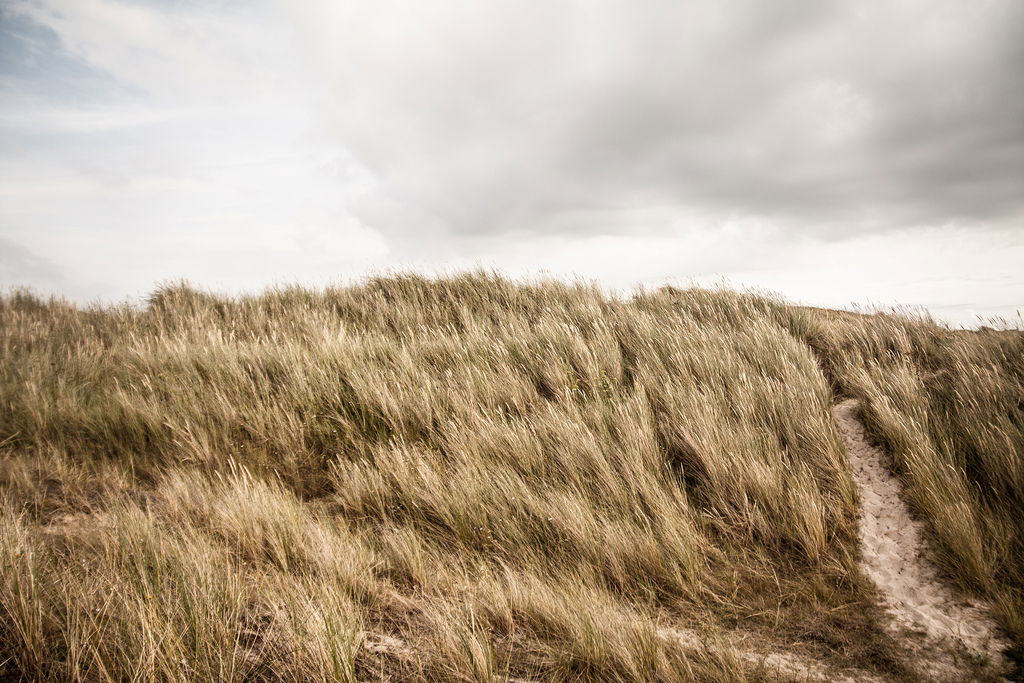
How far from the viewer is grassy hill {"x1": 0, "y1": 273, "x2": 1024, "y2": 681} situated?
7.14ft

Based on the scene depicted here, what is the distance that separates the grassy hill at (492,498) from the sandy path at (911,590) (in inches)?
4.6

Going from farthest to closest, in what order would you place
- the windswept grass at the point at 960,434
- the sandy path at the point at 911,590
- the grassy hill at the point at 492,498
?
the windswept grass at the point at 960,434, the sandy path at the point at 911,590, the grassy hill at the point at 492,498

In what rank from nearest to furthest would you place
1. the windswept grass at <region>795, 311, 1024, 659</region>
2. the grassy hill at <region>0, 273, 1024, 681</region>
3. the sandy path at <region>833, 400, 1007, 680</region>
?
the grassy hill at <region>0, 273, 1024, 681</region>
the sandy path at <region>833, 400, 1007, 680</region>
the windswept grass at <region>795, 311, 1024, 659</region>

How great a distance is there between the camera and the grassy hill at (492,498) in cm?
218

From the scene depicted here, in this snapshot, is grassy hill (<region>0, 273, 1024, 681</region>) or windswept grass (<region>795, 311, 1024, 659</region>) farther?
windswept grass (<region>795, 311, 1024, 659</region>)

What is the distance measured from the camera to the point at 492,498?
11.8ft

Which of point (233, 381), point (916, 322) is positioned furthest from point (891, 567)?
point (233, 381)

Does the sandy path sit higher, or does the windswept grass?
the windswept grass

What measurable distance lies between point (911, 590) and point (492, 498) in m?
2.71

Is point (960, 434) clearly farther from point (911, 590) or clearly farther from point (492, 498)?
point (492, 498)

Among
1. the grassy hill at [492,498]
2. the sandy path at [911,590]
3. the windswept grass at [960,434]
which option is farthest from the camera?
the windswept grass at [960,434]

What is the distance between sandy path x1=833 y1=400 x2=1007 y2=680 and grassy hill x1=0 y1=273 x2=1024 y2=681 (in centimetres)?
12

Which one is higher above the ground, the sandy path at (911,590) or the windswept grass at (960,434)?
the windswept grass at (960,434)

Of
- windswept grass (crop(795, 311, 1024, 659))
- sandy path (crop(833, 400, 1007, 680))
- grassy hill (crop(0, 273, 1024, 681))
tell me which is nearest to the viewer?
grassy hill (crop(0, 273, 1024, 681))
